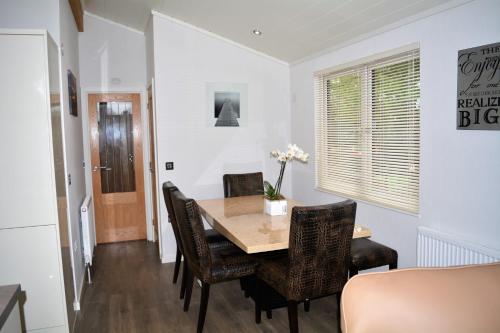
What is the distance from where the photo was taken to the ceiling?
299 cm

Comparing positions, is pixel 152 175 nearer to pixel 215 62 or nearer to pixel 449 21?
pixel 215 62

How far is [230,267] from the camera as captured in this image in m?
2.86

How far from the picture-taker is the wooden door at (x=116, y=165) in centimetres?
514

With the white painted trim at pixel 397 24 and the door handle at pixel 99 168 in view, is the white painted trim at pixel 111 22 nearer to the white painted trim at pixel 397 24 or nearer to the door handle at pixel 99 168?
the door handle at pixel 99 168

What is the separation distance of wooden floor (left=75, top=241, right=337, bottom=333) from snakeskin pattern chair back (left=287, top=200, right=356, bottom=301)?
612 mm

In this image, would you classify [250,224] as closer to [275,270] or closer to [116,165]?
[275,270]

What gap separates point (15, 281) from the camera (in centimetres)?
257

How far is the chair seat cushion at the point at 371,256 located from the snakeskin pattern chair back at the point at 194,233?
3.63 feet

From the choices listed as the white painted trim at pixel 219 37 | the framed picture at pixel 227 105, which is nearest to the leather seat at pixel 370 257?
the framed picture at pixel 227 105

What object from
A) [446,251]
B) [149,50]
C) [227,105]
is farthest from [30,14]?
[446,251]

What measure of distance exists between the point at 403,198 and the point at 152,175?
3171 mm

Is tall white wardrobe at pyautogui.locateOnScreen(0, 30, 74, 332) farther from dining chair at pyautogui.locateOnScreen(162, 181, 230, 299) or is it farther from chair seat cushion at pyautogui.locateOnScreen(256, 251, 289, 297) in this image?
chair seat cushion at pyautogui.locateOnScreen(256, 251, 289, 297)

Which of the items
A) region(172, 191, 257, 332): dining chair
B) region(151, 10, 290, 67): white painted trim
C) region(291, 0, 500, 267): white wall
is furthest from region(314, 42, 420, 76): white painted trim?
region(172, 191, 257, 332): dining chair

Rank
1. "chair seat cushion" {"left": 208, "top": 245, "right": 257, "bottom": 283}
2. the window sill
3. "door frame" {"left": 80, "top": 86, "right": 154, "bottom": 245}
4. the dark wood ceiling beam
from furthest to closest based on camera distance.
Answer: "door frame" {"left": 80, "top": 86, "right": 154, "bottom": 245}
the dark wood ceiling beam
the window sill
"chair seat cushion" {"left": 208, "top": 245, "right": 257, "bottom": 283}
